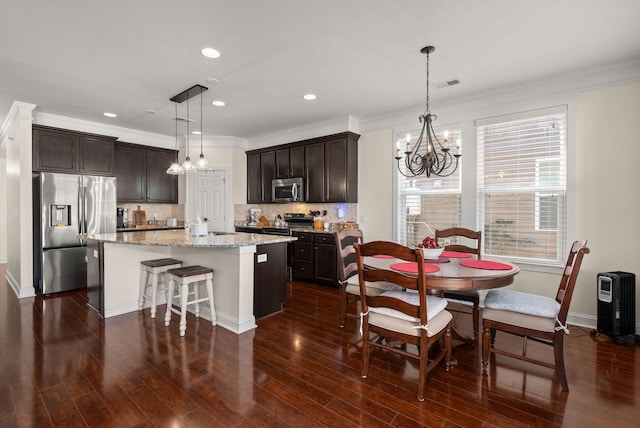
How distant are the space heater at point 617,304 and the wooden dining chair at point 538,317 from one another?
41.5 inches

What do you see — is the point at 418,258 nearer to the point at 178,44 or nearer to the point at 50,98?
the point at 178,44

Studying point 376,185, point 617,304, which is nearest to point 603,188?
point 617,304

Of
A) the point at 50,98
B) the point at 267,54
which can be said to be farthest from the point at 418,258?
the point at 50,98

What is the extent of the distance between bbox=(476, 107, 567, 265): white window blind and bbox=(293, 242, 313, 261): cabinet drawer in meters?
2.57

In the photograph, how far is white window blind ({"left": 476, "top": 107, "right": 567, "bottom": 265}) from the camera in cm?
363

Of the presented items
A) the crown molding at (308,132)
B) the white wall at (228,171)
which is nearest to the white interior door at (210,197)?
the white wall at (228,171)

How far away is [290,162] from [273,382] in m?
4.22

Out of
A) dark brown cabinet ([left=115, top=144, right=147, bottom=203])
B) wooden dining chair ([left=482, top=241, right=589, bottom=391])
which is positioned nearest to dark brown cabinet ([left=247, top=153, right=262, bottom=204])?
dark brown cabinet ([left=115, top=144, right=147, bottom=203])

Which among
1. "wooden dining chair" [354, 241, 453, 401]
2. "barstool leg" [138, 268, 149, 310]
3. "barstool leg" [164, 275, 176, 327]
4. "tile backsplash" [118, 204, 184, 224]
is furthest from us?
"tile backsplash" [118, 204, 184, 224]

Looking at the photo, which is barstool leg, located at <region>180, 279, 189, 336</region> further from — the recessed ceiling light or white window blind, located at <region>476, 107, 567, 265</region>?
white window blind, located at <region>476, 107, 567, 265</region>

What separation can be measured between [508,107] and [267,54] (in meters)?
2.95

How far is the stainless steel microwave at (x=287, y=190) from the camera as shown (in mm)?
5742

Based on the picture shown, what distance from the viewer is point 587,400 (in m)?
2.13

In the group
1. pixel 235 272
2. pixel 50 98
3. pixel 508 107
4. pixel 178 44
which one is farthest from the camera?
pixel 50 98
